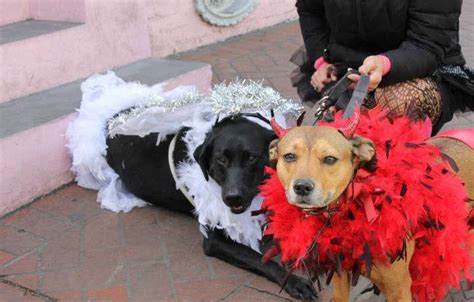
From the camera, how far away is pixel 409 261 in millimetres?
Answer: 2611

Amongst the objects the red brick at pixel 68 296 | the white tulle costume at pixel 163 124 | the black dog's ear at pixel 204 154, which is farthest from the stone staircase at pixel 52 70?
the black dog's ear at pixel 204 154

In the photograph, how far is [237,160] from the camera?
3.47m

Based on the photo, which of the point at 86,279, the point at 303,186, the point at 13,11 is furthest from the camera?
the point at 13,11

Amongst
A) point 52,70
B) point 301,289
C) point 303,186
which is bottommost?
point 301,289

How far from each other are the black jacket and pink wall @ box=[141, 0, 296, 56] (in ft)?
11.9

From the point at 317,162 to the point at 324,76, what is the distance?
125 cm

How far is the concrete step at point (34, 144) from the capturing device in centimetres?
418

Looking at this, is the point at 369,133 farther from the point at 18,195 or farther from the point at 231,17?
the point at 231,17

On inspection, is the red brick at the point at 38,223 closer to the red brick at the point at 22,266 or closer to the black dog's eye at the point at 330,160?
the red brick at the point at 22,266

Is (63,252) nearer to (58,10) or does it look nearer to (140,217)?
(140,217)

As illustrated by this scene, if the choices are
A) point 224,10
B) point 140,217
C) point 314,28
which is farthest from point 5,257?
point 224,10

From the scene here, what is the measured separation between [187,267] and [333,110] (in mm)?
1300

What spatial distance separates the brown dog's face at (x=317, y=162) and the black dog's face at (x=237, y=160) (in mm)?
1083

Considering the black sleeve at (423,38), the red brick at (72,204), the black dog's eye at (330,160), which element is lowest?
the red brick at (72,204)
